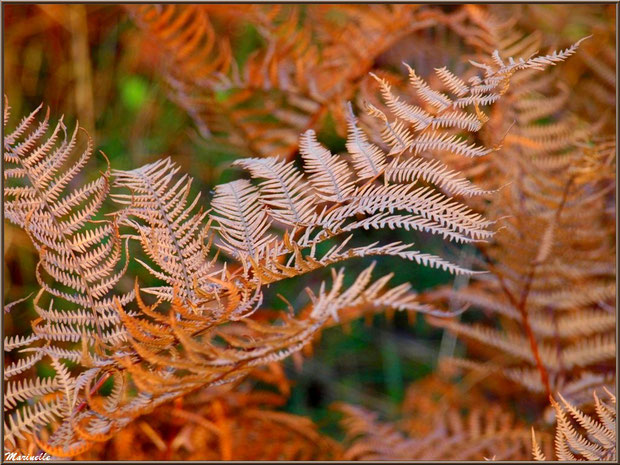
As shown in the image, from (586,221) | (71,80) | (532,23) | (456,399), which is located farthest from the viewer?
(71,80)

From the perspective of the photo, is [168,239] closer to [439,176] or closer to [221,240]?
[221,240]

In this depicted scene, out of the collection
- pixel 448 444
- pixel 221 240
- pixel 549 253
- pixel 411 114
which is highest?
pixel 411 114

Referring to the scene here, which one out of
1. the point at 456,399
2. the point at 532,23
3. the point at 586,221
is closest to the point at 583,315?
the point at 586,221

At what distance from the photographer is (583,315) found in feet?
3.73

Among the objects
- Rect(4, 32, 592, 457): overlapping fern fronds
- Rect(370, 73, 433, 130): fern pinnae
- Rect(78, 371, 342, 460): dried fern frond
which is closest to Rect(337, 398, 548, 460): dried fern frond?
Rect(78, 371, 342, 460): dried fern frond

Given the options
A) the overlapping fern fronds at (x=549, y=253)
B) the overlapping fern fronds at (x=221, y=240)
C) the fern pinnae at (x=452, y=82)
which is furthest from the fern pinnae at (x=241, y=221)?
the overlapping fern fronds at (x=549, y=253)

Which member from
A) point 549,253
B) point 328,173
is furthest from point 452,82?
point 549,253

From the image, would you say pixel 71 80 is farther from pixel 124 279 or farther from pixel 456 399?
pixel 456 399

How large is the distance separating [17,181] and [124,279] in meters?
0.38

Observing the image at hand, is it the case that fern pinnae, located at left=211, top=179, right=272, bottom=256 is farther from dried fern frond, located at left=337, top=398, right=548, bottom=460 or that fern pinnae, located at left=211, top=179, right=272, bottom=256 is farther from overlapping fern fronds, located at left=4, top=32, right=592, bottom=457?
dried fern frond, located at left=337, top=398, right=548, bottom=460

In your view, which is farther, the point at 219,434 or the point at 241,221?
the point at 219,434

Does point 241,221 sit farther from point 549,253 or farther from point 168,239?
point 549,253

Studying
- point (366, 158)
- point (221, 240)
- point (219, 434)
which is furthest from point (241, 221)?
point (219, 434)

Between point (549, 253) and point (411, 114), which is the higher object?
point (411, 114)
